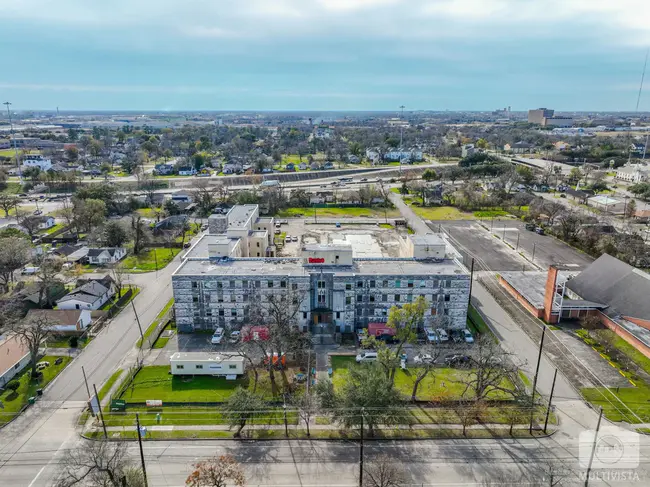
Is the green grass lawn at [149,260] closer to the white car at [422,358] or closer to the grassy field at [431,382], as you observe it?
the grassy field at [431,382]

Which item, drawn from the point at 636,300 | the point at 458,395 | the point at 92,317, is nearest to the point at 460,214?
the point at 636,300

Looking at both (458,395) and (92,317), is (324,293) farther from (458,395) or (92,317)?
(92,317)

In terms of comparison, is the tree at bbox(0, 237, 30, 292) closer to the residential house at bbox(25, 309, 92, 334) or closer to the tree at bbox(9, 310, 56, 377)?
the residential house at bbox(25, 309, 92, 334)

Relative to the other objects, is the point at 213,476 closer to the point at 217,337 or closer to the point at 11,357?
the point at 217,337

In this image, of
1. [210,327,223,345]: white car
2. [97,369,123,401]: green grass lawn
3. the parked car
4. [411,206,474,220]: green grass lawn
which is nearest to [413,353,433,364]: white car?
the parked car

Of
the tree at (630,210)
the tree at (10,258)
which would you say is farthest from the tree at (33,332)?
the tree at (630,210)

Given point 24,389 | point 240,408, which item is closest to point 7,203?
point 24,389
